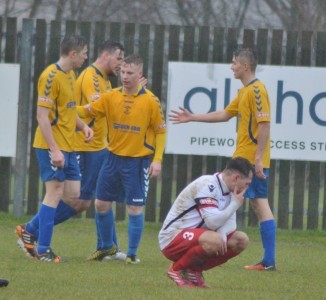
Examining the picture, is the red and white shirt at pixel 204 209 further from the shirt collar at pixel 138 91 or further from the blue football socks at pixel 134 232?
the shirt collar at pixel 138 91

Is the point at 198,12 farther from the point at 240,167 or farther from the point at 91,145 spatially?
the point at 240,167

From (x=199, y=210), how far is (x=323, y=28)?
547 inches

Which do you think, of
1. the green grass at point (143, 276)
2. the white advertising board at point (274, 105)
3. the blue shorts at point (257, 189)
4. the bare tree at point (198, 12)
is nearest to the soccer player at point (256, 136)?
the blue shorts at point (257, 189)

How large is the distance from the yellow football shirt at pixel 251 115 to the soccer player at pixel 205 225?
1791 mm

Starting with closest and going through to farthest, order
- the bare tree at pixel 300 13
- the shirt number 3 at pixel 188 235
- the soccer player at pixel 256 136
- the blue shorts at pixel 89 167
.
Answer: the shirt number 3 at pixel 188 235, the soccer player at pixel 256 136, the blue shorts at pixel 89 167, the bare tree at pixel 300 13

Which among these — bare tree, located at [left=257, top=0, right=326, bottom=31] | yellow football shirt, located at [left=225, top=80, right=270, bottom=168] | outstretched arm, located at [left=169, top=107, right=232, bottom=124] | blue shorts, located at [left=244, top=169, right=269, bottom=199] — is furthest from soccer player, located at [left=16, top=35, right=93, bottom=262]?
bare tree, located at [left=257, top=0, right=326, bottom=31]

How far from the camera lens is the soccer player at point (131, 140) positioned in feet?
38.7

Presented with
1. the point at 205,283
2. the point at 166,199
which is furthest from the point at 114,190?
the point at 166,199

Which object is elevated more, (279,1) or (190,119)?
(279,1)

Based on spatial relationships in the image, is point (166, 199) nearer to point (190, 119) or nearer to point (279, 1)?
point (190, 119)

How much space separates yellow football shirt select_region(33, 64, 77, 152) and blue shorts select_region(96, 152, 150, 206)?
42cm

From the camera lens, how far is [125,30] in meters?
15.7

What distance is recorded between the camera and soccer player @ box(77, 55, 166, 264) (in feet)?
38.7

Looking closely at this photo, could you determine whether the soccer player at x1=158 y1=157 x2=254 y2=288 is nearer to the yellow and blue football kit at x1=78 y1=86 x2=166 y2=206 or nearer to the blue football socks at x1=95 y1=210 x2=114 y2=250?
the yellow and blue football kit at x1=78 y1=86 x2=166 y2=206
